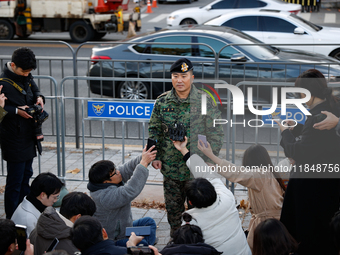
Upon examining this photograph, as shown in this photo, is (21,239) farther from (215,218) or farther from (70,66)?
(70,66)

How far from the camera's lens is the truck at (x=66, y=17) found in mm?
17906

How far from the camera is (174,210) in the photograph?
4.48 meters

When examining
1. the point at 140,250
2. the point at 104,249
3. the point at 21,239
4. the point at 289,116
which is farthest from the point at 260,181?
the point at 21,239

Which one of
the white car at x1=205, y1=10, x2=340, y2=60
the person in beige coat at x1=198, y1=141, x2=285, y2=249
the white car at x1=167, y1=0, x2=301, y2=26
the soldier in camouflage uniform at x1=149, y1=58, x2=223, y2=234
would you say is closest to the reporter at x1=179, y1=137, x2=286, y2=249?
the person in beige coat at x1=198, y1=141, x2=285, y2=249

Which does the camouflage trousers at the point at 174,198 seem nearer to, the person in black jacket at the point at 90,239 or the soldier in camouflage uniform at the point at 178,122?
the soldier in camouflage uniform at the point at 178,122

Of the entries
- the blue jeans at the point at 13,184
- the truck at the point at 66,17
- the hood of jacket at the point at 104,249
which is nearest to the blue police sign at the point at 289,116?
the hood of jacket at the point at 104,249

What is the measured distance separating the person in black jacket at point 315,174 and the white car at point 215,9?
1411 cm

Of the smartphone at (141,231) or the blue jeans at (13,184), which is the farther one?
the blue jeans at (13,184)

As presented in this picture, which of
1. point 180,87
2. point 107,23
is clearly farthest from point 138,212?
point 107,23

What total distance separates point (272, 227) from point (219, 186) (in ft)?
2.65

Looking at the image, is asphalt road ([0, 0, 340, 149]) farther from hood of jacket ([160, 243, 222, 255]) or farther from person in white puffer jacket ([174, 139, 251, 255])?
hood of jacket ([160, 243, 222, 255])

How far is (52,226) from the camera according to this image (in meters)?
3.39

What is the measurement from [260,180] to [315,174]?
1.83 feet

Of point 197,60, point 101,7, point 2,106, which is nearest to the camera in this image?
point 2,106
